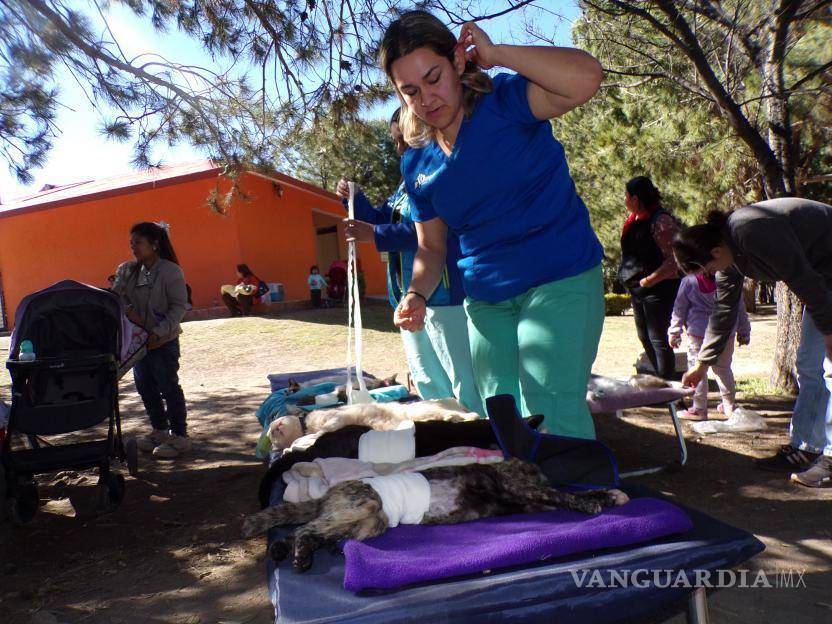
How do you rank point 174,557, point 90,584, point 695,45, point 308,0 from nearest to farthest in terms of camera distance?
point 90,584
point 174,557
point 695,45
point 308,0

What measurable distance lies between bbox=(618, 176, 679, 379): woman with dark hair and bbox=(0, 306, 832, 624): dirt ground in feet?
2.59

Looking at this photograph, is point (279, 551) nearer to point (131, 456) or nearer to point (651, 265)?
point (131, 456)

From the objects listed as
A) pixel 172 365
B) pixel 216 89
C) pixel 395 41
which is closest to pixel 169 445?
pixel 172 365

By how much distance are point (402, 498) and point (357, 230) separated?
1825 millimetres

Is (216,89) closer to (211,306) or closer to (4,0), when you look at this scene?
(4,0)

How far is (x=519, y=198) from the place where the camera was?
221 centimetres

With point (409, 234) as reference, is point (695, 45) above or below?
above

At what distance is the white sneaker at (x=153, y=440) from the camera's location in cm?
534

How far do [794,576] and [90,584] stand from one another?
10.2 ft

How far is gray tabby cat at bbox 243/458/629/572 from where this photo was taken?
6.09ft

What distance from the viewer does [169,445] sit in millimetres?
5246

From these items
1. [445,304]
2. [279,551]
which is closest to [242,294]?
[445,304]

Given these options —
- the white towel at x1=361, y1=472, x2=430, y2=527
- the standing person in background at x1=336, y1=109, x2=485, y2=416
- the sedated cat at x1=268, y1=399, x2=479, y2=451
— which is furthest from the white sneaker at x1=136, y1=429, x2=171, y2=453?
the white towel at x1=361, y1=472, x2=430, y2=527

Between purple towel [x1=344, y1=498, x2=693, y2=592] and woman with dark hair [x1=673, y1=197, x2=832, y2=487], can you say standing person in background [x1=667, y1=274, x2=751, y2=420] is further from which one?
purple towel [x1=344, y1=498, x2=693, y2=592]
